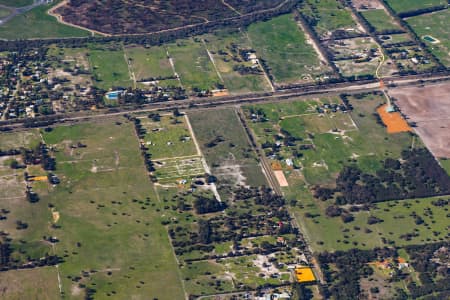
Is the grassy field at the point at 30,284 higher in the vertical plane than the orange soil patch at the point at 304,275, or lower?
lower

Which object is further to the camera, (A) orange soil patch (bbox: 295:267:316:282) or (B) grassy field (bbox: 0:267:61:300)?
(A) orange soil patch (bbox: 295:267:316:282)

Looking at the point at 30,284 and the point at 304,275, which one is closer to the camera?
the point at 30,284

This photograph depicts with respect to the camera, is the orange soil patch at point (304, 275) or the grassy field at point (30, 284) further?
the orange soil patch at point (304, 275)

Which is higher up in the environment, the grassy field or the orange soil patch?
the orange soil patch

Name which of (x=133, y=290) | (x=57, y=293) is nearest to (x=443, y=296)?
(x=133, y=290)

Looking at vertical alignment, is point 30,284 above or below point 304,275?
below

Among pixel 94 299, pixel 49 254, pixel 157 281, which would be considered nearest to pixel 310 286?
pixel 157 281

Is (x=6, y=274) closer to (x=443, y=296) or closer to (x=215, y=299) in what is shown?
(x=215, y=299)
